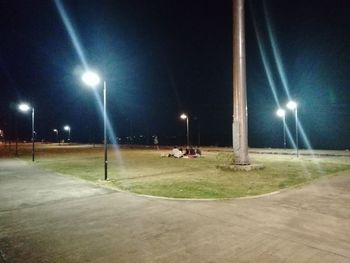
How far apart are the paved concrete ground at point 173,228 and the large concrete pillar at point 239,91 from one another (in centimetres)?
746

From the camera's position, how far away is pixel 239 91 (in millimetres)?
19281

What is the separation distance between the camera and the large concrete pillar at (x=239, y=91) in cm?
1925

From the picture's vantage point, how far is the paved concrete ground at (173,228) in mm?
6070

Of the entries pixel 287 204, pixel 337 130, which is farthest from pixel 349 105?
pixel 287 204

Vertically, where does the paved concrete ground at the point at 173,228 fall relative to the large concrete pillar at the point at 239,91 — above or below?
below

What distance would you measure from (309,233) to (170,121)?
83181 millimetres

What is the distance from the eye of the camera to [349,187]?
1273 cm

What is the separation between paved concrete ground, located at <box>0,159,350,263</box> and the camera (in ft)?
19.9

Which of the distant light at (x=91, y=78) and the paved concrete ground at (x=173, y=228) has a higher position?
the distant light at (x=91, y=78)

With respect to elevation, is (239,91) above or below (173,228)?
above

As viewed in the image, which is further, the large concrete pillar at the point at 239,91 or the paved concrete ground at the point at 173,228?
the large concrete pillar at the point at 239,91

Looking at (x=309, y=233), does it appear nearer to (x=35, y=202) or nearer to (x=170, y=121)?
(x=35, y=202)

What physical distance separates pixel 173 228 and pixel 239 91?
13.2 meters

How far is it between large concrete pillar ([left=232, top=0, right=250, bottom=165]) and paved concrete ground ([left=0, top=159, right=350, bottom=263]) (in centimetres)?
746
